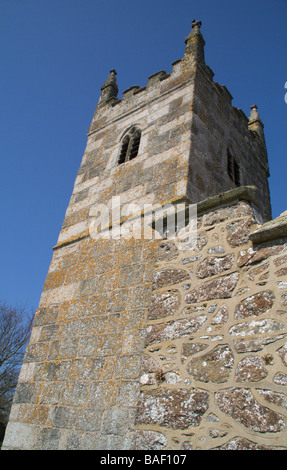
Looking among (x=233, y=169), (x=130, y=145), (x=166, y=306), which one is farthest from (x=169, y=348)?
(x=233, y=169)

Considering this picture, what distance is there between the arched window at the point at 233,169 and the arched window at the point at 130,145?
1877 millimetres

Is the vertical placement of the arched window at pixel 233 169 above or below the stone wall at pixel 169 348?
above

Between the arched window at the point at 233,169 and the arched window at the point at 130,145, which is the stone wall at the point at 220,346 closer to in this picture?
the arched window at the point at 130,145

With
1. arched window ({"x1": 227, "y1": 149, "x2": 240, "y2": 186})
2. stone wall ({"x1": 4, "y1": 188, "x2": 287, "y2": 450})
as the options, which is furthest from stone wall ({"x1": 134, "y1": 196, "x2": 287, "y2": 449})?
arched window ({"x1": 227, "y1": 149, "x2": 240, "y2": 186})

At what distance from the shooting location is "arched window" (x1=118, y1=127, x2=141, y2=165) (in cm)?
611

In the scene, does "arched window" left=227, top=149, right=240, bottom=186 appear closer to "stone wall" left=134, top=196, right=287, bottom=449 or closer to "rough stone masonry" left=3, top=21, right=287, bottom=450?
"rough stone masonry" left=3, top=21, right=287, bottom=450

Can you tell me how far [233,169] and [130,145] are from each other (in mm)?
2155

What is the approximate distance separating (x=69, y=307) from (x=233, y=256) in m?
2.79

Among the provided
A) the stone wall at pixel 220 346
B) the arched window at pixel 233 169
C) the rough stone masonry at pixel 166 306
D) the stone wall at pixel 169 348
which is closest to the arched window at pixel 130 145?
the rough stone masonry at pixel 166 306

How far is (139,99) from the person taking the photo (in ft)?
22.5

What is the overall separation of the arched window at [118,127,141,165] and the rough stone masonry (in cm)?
4

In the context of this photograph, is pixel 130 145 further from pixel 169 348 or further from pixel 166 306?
pixel 169 348

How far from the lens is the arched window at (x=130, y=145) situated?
6.11 meters
